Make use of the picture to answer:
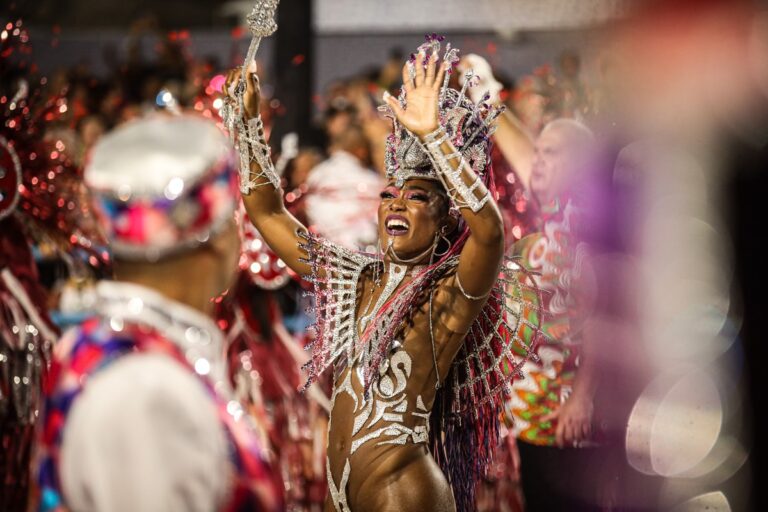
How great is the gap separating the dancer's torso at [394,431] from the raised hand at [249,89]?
2.55ft

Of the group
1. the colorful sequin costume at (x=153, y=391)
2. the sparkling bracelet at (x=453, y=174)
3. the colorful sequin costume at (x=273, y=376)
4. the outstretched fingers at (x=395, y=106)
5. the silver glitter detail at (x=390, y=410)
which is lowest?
A: the colorful sequin costume at (x=273, y=376)

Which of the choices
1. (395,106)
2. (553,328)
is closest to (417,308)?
(395,106)

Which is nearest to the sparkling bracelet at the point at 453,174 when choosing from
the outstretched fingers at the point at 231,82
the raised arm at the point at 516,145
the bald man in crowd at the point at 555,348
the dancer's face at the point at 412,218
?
the dancer's face at the point at 412,218

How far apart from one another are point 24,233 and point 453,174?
8.27ft

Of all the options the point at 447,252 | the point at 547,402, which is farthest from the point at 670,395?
the point at 447,252

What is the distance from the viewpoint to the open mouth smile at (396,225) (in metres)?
2.88

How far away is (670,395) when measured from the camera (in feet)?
17.3

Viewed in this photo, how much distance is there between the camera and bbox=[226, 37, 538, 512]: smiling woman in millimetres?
2703

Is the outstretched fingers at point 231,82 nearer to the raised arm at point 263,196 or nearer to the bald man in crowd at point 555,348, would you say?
the raised arm at point 263,196

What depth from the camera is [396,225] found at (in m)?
2.89

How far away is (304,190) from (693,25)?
7.27ft

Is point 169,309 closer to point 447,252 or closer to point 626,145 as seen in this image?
point 447,252

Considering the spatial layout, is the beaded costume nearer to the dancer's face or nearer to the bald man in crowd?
the dancer's face

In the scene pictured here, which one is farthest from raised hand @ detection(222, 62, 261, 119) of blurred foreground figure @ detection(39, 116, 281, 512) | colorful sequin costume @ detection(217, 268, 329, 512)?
colorful sequin costume @ detection(217, 268, 329, 512)
